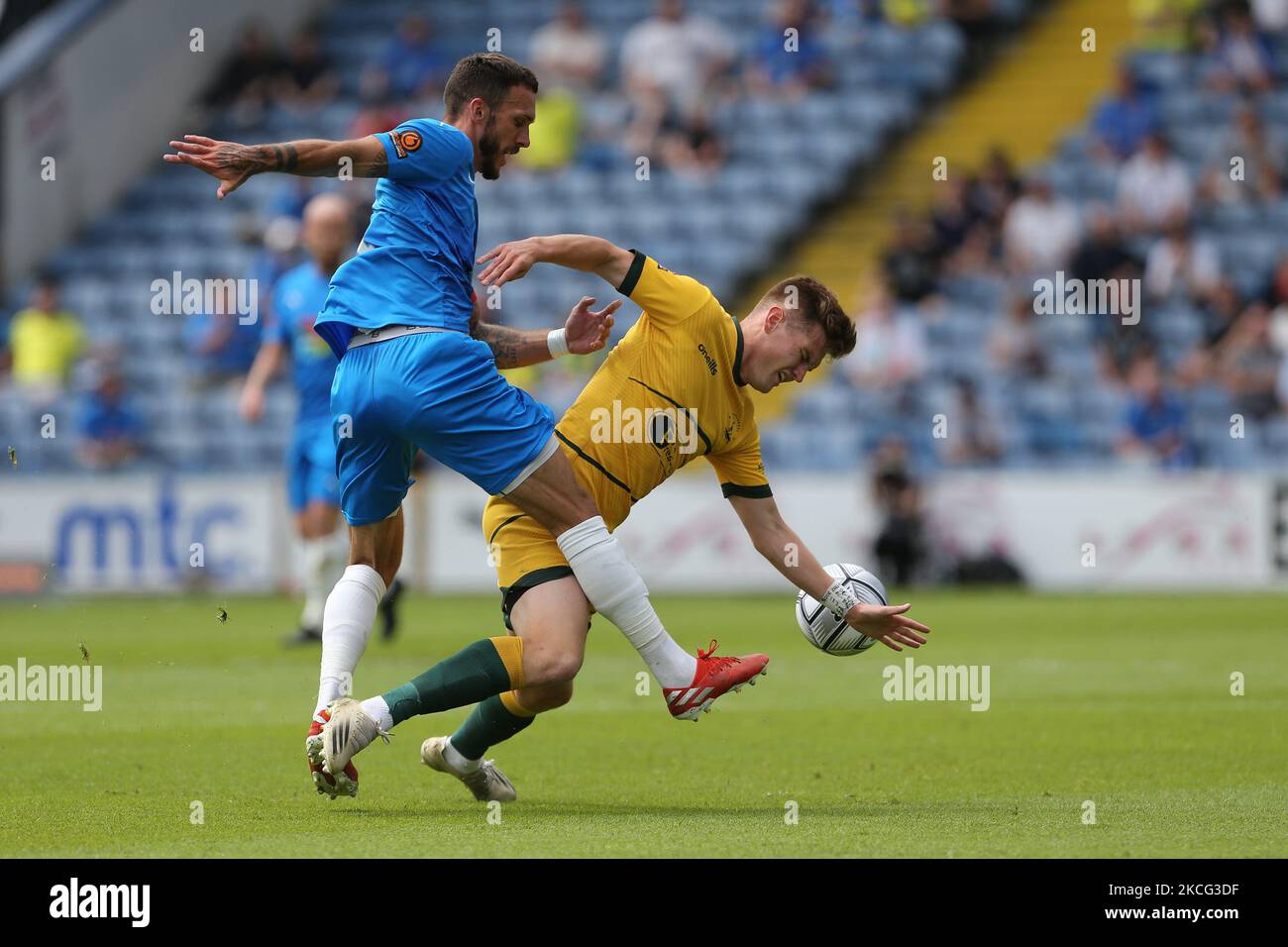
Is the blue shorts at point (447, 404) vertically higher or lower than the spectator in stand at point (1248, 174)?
lower

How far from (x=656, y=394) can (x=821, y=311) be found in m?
0.63

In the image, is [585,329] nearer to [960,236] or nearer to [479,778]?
[479,778]

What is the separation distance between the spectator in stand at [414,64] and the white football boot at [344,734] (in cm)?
1942

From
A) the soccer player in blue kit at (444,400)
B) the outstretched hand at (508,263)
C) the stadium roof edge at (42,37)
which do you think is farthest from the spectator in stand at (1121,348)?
the outstretched hand at (508,263)

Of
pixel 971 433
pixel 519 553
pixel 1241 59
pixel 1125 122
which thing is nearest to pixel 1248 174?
pixel 1125 122

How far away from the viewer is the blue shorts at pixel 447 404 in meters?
6.24

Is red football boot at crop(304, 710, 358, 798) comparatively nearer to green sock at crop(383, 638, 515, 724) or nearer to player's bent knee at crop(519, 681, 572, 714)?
green sock at crop(383, 638, 515, 724)

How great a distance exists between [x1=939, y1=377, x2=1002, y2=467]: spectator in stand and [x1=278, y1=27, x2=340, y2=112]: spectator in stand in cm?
1006

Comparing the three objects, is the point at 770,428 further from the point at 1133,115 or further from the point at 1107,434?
the point at 1133,115

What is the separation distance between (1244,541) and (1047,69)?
8983 mm

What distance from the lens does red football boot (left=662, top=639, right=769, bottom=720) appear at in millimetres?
6395

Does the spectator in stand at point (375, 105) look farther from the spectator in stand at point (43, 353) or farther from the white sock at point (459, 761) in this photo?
the white sock at point (459, 761)

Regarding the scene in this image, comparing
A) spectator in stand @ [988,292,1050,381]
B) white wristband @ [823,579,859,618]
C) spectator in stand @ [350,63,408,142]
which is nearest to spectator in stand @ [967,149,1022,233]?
spectator in stand @ [988,292,1050,381]
